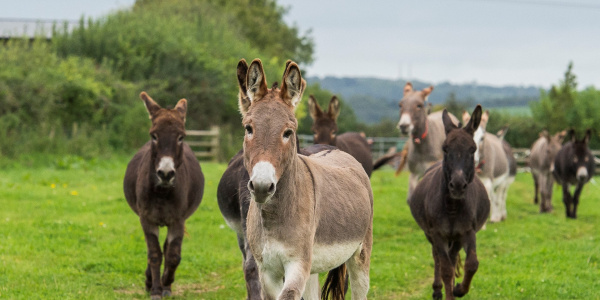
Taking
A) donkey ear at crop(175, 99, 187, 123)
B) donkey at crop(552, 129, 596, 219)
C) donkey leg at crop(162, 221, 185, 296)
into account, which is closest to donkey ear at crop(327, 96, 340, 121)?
donkey ear at crop(175, 99, 187, 123)

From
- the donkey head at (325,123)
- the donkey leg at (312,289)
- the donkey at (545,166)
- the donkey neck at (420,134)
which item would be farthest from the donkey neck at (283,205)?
the donkey at (545,166)

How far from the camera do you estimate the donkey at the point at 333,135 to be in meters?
11.2

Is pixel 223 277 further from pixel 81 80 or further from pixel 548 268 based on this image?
pixel 81 80

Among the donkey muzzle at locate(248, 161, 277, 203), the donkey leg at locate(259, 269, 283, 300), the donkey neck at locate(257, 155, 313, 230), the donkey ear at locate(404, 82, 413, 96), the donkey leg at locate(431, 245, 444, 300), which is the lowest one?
the donkey leg at locate(431, 245, 444, 300)

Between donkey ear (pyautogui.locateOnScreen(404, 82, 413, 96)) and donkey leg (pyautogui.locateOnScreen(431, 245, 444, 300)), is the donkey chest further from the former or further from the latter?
donkey ear (pyautogui.locateOnScreen(404, 82, 413, 96))

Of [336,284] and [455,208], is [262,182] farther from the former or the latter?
[455,208]

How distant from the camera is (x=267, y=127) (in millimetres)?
4383

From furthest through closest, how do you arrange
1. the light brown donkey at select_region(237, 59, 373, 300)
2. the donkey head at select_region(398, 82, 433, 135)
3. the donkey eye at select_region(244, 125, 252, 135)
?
the donkey head at select_region(398, 82, 433, 135) → the donkey eye at select_region(244, 125, 252, 135) → the light brown donkey at select_region(237, 59, 373, 300)

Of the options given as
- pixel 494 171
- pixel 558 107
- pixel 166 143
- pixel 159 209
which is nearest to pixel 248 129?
pixel 166 143

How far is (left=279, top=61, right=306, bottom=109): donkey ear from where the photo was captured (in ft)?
15.3

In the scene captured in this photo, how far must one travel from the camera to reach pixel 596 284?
8.70 meters

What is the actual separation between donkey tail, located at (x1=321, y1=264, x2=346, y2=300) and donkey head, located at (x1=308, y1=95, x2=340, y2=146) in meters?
4.70

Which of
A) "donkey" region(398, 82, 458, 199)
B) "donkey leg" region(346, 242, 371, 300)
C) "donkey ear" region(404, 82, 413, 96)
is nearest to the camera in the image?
"donkey leg" region(346, 242, 371, 300)

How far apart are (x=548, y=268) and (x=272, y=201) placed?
6506 mm
